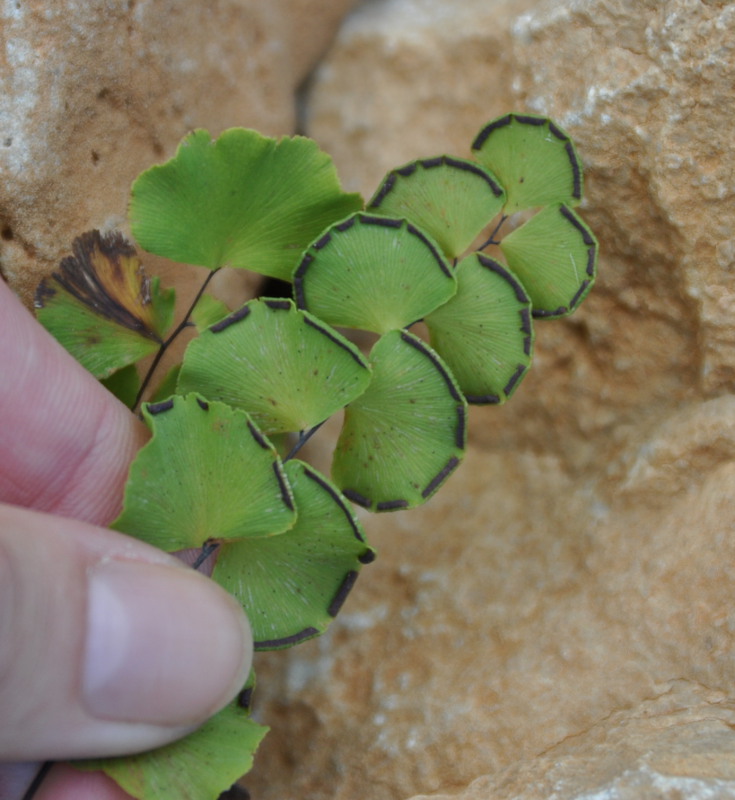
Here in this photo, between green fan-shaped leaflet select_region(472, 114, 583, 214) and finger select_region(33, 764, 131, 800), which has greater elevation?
green fan-shaped leaflet select_region(472, 114, 583, 214)

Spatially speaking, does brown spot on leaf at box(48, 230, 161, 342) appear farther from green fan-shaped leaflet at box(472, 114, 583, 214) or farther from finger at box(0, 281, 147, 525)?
green fan-shaped leaflet at box(472, 114, 583, 214)

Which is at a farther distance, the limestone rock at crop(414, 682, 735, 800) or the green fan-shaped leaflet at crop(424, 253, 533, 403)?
the green fan-shaped leaflet at crop(424, 253, 533, 403)

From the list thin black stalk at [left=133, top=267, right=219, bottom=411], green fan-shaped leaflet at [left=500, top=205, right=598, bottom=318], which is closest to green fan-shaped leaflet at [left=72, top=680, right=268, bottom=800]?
thin black stalk at [left=133, top=267, right=219, bottom=411]

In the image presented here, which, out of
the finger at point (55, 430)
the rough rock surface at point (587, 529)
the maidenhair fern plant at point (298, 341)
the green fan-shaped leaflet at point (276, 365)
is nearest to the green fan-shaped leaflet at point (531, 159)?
the maidenhair fern plant at point (298, 341)

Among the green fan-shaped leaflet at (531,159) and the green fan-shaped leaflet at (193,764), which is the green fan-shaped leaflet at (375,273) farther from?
the green fan-shaped leaflet at (193,764)

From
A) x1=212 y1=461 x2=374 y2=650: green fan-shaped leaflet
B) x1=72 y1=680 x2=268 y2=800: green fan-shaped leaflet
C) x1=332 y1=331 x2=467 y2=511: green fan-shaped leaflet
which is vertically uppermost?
x1=332 y1=331 x2=467 y2=511: green fan-shaped leaflet

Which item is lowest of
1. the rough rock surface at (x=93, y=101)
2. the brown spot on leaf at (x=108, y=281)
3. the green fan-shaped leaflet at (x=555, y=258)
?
the green fan-shaped leaflet at (x=555, y=258)
